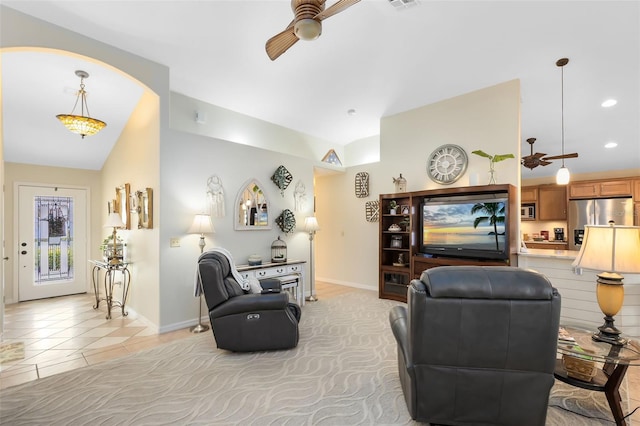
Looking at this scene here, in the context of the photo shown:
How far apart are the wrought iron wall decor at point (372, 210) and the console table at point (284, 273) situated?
1.88 m

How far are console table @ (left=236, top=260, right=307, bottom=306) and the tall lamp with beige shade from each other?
3.57 meters

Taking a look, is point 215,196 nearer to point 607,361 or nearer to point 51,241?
point 51,241

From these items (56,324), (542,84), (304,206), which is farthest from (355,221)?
(56,324)

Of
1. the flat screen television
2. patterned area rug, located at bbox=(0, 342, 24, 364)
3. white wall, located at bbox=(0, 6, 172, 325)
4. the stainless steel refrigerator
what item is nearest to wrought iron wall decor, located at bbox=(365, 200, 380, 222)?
the flat screen television

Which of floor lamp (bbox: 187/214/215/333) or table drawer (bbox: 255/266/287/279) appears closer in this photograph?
floor lamp (bbox: 187/214/215/333)

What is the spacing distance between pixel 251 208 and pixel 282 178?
798 mm

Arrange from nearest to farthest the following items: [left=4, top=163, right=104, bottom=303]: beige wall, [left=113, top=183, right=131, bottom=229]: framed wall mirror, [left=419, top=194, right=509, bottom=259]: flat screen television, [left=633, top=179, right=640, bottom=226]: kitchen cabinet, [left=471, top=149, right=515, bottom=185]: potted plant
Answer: [left=471, top=149, right=515, bottom=185]: potted plant < [left=419, top=194, right=509, bottom=259]: flat screen television < [left=113, top=183, right=131, bottom=229]: framed wall mirror < [left=4, top=163, right=104, bottom=303]: beige wall < [left=633, top=179, right=640, bottom=226]: kitchen cabinet

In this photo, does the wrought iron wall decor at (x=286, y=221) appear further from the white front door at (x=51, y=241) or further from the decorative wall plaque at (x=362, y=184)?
the white front door at (x=51, y=241)

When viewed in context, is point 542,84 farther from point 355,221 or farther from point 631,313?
point 355,221

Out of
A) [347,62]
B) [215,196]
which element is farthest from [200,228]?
[347,62]

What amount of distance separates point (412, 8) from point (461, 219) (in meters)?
3.05

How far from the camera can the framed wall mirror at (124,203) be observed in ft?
15.3

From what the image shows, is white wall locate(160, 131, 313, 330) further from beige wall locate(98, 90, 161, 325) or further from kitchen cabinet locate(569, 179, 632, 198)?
kitchen cabinet locate(569, 179, 632, 198)

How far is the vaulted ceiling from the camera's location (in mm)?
3125
